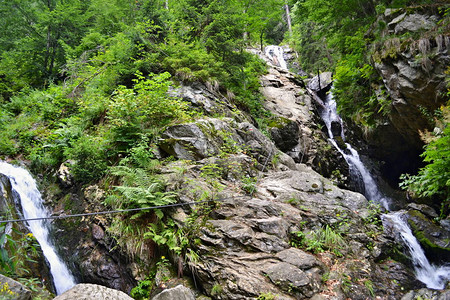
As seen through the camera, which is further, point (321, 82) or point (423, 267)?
point (321, 82)

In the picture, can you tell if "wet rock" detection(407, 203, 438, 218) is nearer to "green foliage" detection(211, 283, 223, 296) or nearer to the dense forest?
the dense forest

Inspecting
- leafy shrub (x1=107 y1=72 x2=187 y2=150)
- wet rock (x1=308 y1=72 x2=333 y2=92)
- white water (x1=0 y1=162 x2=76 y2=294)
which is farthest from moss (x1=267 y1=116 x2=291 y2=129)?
white water (x1=0 y1=162 x2=76 y2=294)

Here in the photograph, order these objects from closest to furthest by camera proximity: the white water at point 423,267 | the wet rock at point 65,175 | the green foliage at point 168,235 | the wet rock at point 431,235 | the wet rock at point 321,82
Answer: the green foliage at point 168,235, the white water at point 423,267, the wet rock at point 65,175, the wet rock at point 431,235, the wet rock at point 321,82

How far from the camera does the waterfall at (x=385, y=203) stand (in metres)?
5.77

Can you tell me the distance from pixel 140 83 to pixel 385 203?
1171 centimetres

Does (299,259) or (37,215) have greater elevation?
(299,259)

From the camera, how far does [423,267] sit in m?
5.94

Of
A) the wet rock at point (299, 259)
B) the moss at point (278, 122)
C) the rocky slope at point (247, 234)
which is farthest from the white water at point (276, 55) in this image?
the wet rock at point (299, 259)

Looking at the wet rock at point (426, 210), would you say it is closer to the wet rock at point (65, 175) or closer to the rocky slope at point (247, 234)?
the rocky slope at point (247, 234)

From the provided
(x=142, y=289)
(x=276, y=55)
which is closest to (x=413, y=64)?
(x=142, y=289)

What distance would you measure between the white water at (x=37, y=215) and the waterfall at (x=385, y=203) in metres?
7.55

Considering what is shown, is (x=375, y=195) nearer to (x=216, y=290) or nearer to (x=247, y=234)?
(x=247, y=234)

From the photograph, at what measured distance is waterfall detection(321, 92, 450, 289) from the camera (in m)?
5.77

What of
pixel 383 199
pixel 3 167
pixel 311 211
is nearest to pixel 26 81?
pixel 3 167
